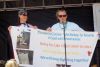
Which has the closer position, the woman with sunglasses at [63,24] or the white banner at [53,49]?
the white banner at [53,49]

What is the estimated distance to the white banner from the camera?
24.8 feet

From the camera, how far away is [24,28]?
776cm

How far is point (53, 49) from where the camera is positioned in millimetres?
7605

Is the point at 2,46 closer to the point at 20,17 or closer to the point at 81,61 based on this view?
the point at 20,17

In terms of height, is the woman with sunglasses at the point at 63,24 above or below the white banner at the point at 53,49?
above

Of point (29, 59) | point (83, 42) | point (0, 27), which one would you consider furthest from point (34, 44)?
point (0, 27)

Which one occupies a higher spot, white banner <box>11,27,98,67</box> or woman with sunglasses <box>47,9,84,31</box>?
woman with sunglasses <box>47,9,84,31</box>

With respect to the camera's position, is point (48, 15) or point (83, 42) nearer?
point (83, 42)

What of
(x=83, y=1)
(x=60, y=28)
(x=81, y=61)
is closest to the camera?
(x=81, y=61)

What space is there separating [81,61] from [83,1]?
5.69 ft

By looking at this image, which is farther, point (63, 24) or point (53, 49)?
point (63, 24)

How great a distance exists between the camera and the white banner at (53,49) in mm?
7559

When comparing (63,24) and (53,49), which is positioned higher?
(63,24)

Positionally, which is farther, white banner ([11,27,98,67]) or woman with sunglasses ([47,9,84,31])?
woman with sunglasses ([47,9,84,31])
